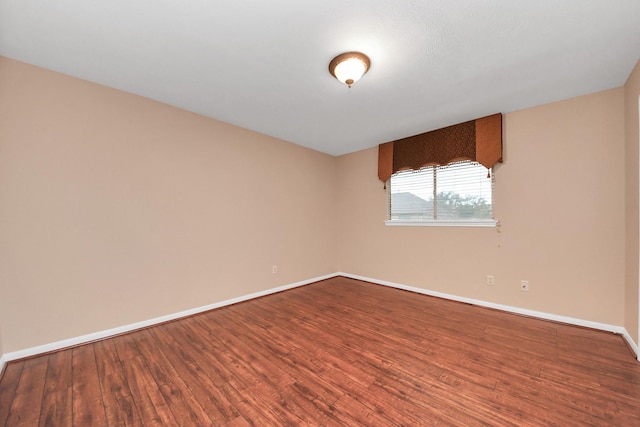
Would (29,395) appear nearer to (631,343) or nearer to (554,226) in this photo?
(631,343)

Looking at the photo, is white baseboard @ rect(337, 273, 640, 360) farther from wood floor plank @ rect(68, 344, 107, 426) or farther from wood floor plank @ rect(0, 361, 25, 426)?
wood floor plank @ rect(0, 361, 25, 426)

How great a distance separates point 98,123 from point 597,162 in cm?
502

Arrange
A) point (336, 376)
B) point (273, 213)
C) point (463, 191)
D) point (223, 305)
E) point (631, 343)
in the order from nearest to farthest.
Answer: point (336, 376)
point (631, 343)
point (223, 305)
point (463, 191)
point (273, 213)

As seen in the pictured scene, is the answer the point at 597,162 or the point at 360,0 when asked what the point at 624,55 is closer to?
the point at 597,162

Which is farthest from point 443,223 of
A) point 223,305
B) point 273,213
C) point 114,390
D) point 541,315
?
point 114,390

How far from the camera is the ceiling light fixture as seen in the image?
75.6 inches

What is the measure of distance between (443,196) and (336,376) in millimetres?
2865

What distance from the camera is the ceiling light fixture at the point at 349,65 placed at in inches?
75.6

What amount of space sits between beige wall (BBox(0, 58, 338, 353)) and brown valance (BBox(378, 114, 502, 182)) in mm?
2039

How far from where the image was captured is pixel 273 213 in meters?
3.86

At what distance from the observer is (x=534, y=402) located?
4.93ft

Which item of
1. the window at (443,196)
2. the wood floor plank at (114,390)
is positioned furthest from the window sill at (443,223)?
the wood floor plank at (114,390)

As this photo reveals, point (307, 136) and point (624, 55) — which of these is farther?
point (307, 136)

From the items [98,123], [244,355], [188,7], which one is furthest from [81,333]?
[188,7]
